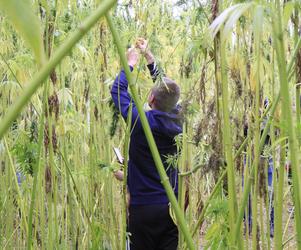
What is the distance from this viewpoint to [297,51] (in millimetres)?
842

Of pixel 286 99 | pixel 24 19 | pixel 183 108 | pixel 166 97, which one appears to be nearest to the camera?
pixel 24 19

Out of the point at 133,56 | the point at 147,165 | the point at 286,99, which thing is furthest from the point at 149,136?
the point at 147,165

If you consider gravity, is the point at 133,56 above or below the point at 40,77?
above

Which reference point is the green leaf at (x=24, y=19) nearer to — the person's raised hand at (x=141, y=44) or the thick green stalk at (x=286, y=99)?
the thick green stalk at (x=286, y=99)

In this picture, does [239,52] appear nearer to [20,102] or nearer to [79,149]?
[20,102]

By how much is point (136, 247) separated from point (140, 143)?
389mm

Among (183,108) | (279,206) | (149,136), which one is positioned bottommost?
(279,206)

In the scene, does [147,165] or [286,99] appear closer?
[286,99]

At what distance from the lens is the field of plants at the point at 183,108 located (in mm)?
720

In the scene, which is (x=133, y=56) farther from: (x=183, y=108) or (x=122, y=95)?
(x=183, y=108)

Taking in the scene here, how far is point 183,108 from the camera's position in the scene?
3.68ft

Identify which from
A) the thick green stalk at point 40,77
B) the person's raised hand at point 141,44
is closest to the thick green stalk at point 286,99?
the thick green stalk at point 40,77

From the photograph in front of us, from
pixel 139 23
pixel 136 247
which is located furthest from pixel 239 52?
pixel 136 247

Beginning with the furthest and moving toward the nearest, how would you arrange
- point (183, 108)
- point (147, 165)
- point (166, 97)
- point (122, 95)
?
1. point (147, 165)
2. point (166, 97)
3. point (122, 95)
4. point (183, 108)
